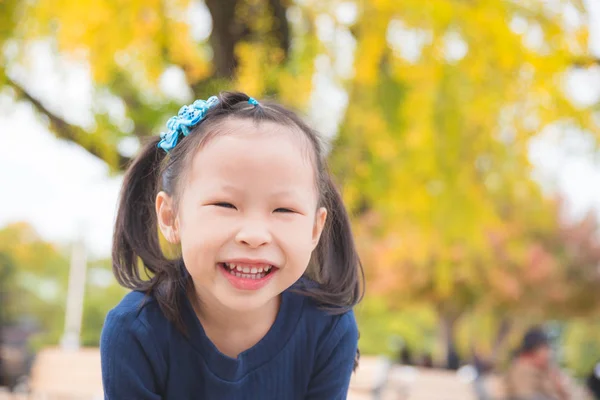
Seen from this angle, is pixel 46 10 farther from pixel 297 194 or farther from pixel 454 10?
pixel 297 194

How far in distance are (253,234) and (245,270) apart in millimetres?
98

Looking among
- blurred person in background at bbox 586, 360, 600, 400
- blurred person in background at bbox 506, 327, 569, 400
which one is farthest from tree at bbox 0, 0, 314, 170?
blurred person in background at bbox 586, 360, 600, 400

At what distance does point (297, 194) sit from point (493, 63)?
2.70 meters

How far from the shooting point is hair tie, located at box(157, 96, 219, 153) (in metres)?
1.57

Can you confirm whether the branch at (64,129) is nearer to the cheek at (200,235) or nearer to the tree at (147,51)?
the tree at (147,51)

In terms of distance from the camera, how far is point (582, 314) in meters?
19.5

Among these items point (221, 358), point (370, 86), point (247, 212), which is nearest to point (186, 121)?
point (247, 212)

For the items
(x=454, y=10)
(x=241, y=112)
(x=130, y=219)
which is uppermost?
(x=454, y=10)

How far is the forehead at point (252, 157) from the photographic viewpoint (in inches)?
54.2

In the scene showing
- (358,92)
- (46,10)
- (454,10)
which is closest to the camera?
(454,10)

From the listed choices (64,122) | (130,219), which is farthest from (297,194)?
(64,122)

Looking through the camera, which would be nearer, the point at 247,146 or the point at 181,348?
the point at 247,146

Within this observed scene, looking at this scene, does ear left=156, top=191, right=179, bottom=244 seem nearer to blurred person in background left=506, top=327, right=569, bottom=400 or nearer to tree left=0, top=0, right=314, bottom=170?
tree left=0, top=0, right=314, bottom=170

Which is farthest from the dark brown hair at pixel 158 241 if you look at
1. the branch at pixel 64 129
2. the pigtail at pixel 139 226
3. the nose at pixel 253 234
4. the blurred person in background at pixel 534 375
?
the blurred person in background at pixel 534 375
